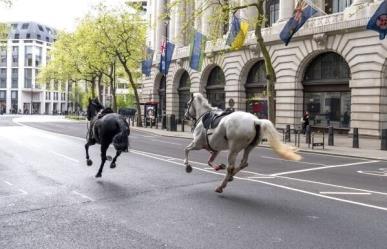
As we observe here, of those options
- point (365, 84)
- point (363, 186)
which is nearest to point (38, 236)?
point (363, 186)

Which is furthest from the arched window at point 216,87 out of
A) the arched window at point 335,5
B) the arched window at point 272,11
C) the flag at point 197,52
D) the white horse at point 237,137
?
the white horse at point 237,137

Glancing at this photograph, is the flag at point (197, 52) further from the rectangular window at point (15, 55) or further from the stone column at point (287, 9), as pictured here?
the rectangular window at point (15, 55)

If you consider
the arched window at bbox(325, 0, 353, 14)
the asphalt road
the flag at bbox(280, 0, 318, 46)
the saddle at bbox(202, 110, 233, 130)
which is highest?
the arched window at bbox(325, 0, 353, 14)

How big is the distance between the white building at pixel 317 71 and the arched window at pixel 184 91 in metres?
3.95

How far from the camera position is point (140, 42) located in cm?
5141

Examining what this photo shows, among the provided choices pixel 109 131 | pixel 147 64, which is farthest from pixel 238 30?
pixel 109 131

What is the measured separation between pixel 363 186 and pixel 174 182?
4.73 m

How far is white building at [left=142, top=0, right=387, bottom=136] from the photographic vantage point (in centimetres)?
3192

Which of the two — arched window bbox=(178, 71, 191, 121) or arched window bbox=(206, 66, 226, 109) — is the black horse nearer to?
arched window bbox=(206, 66, 226, 109)

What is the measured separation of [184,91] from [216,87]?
831 cm

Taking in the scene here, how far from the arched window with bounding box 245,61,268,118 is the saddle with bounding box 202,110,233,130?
101ft

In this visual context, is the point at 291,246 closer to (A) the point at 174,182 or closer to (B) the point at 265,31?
(A) the point at 174,182

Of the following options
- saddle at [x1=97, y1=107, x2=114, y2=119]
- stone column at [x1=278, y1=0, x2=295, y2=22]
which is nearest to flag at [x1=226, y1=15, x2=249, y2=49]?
stone column at [x1=278, y1=0, x2=295, y2=22]

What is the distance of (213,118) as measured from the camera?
10.9 metres
